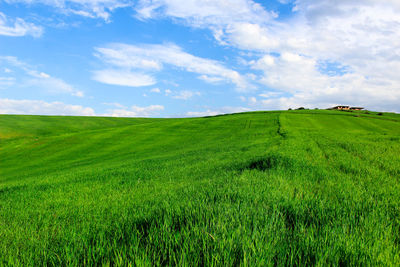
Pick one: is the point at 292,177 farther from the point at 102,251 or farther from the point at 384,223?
the point at 102,251

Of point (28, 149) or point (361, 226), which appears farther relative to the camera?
point (28, 149)

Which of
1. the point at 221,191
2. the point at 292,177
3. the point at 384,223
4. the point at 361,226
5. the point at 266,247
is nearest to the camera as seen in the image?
the point at 266,247

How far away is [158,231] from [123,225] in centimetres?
62

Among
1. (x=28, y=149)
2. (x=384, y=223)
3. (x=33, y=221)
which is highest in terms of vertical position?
(x=384, y=223)

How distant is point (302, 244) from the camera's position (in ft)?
6.02

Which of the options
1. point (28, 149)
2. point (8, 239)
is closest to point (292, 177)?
point (8, 239)

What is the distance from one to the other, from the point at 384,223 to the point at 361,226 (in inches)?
17.1

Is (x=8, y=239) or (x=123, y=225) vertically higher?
(x=123, y=225)

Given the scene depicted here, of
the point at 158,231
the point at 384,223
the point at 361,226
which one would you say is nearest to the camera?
the point at 158,231

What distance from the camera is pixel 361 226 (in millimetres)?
2330

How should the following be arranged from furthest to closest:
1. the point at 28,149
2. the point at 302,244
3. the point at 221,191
A: the point at 28,149 → the point at 221,191 → the point at 302,244

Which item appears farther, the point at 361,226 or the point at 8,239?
the point at 8,239

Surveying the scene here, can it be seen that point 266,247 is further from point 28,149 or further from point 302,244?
point 28,149

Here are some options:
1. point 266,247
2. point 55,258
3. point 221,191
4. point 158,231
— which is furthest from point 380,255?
point 55,258
